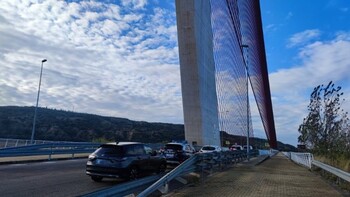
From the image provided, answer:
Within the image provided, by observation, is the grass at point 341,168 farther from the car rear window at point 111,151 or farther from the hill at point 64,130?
the hill at point 64,130

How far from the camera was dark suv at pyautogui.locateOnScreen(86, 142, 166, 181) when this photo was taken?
1290 centimetres

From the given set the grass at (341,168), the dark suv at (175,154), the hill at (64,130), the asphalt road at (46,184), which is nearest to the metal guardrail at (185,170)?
the dark suv at (175,154)

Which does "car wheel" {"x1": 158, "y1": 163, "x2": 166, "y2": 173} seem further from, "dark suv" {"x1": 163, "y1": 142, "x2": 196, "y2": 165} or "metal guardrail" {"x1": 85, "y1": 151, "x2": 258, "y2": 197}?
"dark suv" {"x1": 163, "y1": 142, "x2": 196, "y2": 165}

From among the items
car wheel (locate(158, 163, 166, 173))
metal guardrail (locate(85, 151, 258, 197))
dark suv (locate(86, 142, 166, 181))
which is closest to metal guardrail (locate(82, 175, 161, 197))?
metal guardrail (locate(85, 151, 258, 197))

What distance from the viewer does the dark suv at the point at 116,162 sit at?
508 inches

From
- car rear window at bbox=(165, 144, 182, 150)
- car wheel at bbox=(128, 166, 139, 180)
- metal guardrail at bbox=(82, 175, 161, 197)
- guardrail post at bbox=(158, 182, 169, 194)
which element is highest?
car rear window at bbox=(165, 144, 182, 150)

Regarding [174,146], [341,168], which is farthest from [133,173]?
[341,168]

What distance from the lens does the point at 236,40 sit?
4722 cm

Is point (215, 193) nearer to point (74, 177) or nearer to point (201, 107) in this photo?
point (74, 177)

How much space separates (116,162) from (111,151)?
0.51 meters

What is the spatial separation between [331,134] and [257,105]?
3872 centimetres

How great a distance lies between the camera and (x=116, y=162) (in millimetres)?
12969

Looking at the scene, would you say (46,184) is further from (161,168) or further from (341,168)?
(341,168)

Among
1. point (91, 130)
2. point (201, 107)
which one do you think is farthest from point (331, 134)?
point (91, 130)
